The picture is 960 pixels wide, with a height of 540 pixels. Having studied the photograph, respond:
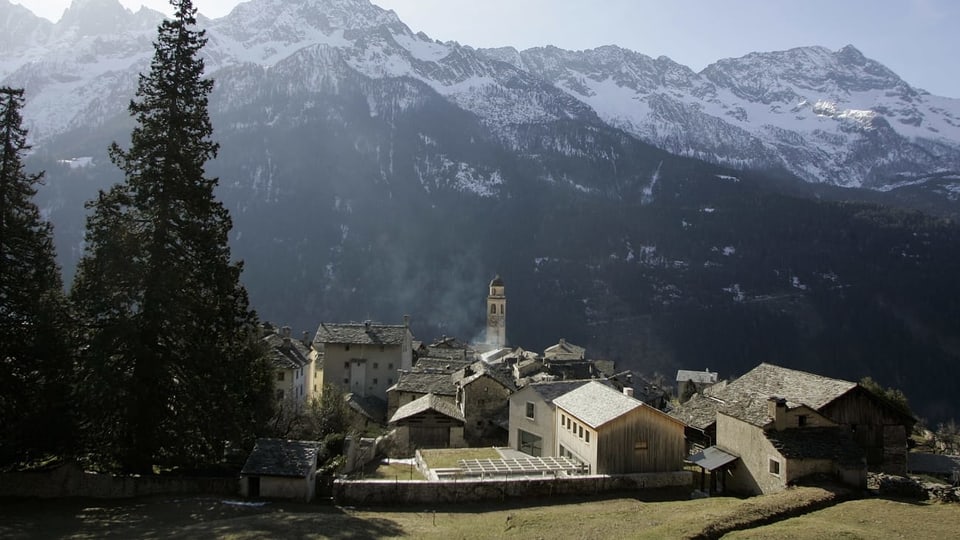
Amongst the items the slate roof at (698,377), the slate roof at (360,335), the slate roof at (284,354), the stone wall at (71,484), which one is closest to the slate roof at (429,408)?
the slate roof at (284,354)

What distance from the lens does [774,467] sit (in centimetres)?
2981

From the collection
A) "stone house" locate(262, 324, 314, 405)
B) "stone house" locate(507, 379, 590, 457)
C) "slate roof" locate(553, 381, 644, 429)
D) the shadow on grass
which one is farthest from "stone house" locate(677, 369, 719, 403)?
the shadow on grass

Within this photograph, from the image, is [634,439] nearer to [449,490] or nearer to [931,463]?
[449,490]

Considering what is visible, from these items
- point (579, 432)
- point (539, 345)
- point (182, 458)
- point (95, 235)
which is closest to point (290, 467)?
point (182, 458)

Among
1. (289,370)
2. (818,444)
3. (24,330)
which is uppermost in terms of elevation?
(24,330)

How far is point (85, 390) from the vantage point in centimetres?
2520

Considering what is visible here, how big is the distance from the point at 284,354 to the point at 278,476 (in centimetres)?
3589

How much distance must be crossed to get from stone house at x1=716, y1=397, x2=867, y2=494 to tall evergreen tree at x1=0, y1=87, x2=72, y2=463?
98.3ft

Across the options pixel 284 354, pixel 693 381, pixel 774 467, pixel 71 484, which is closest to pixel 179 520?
pixel 71 484

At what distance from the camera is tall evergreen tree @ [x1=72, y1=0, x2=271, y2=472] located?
86.8ft

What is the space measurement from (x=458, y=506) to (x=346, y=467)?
29.8 ft

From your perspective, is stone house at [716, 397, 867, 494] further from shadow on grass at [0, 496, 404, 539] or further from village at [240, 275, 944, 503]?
shadow on grass at [0, 496, 404, 539]

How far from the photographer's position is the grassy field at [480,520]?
20.9 meters

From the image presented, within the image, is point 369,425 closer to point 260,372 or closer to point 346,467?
point 260,372
